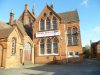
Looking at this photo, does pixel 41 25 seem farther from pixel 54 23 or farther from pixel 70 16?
pixel 70 16

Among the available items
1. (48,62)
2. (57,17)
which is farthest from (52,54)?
(57,17)

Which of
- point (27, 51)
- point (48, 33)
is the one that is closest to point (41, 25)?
point (48, 33)

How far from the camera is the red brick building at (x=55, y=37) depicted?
2998cm

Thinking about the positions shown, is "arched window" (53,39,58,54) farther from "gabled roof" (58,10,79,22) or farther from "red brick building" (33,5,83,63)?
"gabled roof" (58,10,79,22)

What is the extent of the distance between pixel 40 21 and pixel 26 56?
891 centimetres

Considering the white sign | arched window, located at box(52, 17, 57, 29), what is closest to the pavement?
the white sign

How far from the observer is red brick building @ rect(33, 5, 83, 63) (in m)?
30.0

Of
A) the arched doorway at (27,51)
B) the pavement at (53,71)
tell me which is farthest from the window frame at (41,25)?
the pavement at (53,71)

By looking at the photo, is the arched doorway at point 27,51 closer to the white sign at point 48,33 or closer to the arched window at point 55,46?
the white sign at point 48,33

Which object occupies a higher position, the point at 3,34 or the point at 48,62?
the point at 3,34

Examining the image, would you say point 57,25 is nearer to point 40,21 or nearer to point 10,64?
point 40,21

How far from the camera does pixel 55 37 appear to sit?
30.4m

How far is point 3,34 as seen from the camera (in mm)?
23828

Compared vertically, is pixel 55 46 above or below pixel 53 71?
above
